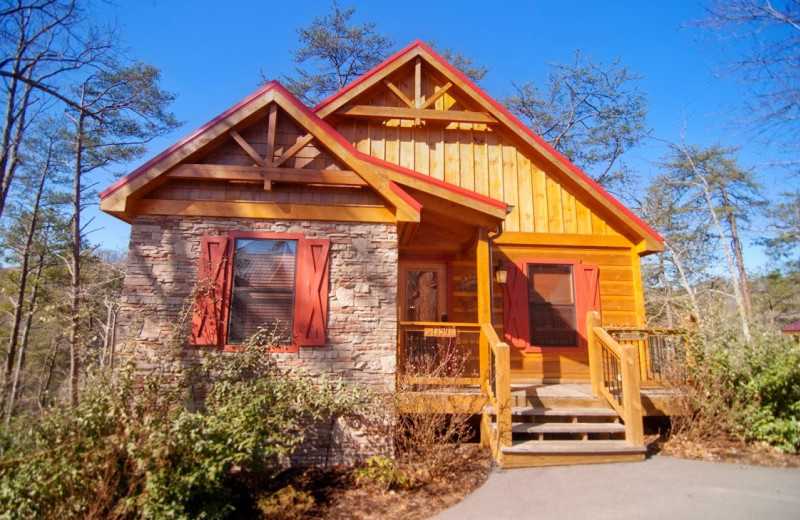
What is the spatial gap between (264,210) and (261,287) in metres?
1.08

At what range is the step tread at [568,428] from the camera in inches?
212

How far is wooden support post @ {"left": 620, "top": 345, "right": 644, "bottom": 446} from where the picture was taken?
17.4ft

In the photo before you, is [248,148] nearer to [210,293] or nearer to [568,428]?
[210,293]

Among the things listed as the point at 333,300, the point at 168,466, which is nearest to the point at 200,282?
the point at 333,300

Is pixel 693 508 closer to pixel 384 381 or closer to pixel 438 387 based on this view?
pixel 438 387

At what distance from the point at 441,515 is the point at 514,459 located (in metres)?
1.35

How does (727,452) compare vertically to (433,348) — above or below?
below

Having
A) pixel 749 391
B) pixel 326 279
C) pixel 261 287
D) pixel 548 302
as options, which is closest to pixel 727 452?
pixel 749 391

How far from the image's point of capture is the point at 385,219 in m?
6.18

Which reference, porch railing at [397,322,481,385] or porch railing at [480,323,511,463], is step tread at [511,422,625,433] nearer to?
porch railing at [480,323,511,463]

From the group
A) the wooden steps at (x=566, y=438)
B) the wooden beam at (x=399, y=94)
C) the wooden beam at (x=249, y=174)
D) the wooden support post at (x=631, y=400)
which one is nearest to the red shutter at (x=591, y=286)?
the wooden steps at (x=566, y=438)

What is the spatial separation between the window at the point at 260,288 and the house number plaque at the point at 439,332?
58.7 inches

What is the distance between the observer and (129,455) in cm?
384

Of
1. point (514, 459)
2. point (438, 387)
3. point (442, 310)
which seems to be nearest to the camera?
point (514, 459)
